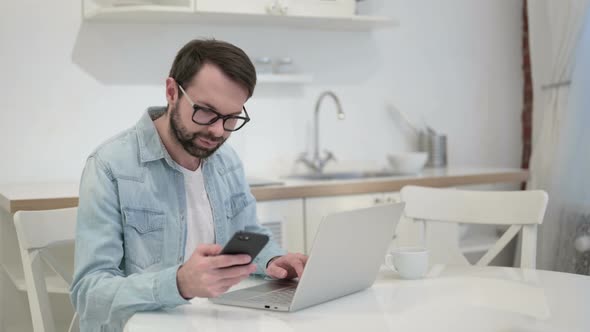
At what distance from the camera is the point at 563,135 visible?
3451mm

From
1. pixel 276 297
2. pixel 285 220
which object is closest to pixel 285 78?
pixel 285 220

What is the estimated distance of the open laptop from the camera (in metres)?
1.45

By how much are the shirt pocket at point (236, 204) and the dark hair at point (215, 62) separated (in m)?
0.35

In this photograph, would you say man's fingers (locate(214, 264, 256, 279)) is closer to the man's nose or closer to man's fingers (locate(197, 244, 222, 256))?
man's fingers (locate(197, 244, 222, 256))

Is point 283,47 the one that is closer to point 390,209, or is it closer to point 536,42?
point 536,42

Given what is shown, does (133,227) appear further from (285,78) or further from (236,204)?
(285,78)

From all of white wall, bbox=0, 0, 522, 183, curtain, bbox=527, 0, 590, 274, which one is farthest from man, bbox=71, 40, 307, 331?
curtain, bbox=527, 0, 590, 274

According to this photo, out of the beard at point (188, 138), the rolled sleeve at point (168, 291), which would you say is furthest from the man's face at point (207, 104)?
the rolled sleeve at point (168, 291)

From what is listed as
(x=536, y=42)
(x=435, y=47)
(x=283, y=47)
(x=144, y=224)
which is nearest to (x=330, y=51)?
(x=283, y=47)

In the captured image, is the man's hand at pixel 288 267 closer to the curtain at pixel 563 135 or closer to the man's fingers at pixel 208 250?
the man's fingers at pixel 208 250

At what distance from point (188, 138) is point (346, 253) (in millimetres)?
480

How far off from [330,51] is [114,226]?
2252 mm

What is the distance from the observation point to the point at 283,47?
3.62 m

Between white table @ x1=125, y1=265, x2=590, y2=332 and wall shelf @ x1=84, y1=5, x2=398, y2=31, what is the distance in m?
1.65
